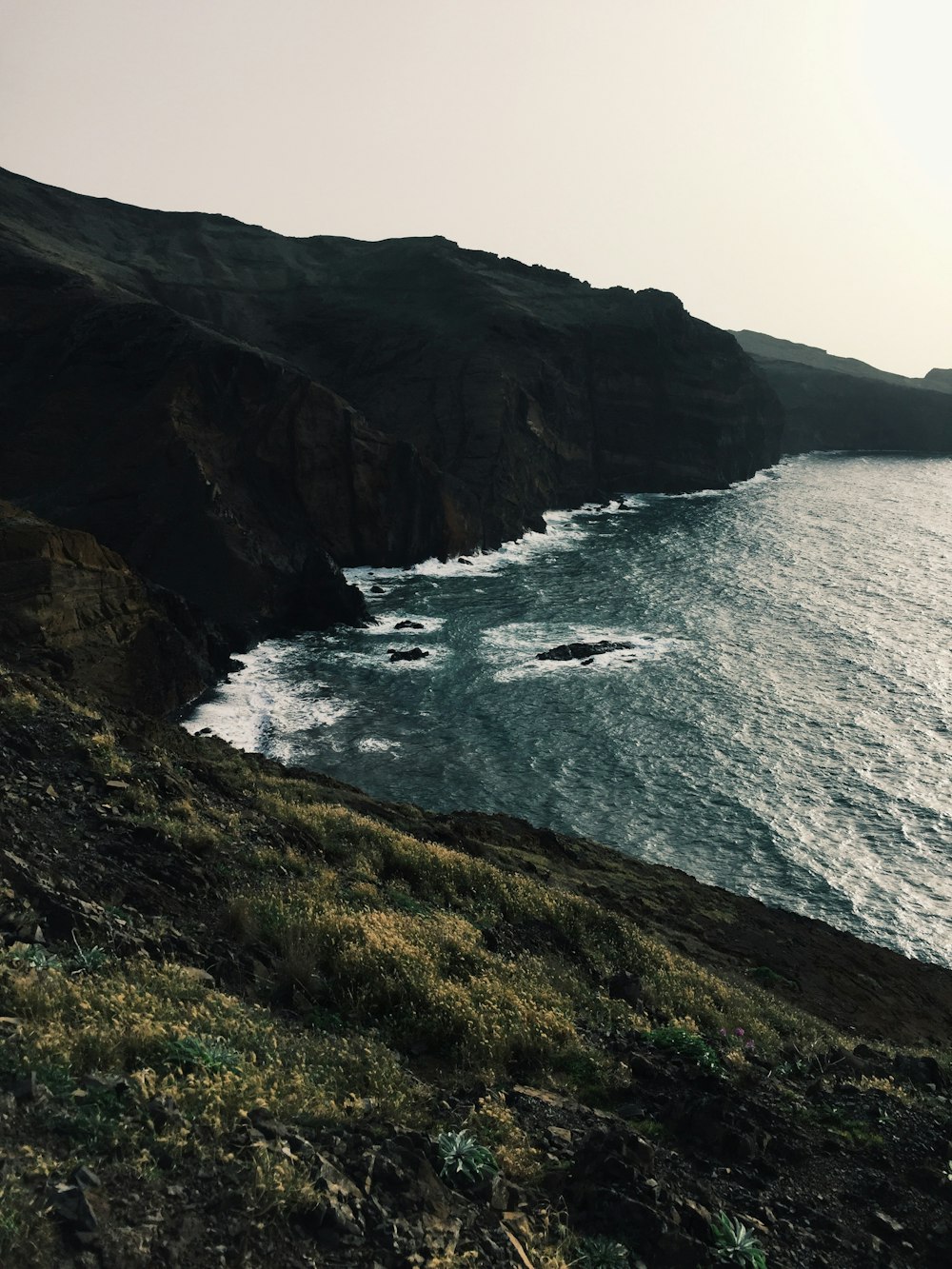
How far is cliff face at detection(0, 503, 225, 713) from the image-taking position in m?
40.6

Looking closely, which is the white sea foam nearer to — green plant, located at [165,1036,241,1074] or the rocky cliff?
the rocky cliff

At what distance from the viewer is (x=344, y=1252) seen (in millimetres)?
6211

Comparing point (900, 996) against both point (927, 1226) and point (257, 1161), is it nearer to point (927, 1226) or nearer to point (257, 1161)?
point (927, 1226)

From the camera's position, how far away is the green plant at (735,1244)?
7.70m

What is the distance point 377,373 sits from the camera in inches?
4616

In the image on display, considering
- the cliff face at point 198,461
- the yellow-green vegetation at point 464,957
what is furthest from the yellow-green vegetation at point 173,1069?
the cliff face at point 198,461

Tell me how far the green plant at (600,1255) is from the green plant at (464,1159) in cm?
93

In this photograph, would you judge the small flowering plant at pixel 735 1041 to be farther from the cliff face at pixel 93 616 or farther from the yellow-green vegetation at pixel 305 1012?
the cliff face at pixel 93 616

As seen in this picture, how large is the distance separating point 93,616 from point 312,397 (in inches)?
1671

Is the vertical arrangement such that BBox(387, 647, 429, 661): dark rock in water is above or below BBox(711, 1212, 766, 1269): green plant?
below

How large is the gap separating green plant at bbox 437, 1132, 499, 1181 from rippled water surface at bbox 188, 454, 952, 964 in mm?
28891

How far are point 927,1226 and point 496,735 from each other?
39220 mm

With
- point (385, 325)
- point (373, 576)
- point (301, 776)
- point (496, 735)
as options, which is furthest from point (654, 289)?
point (301, 776)

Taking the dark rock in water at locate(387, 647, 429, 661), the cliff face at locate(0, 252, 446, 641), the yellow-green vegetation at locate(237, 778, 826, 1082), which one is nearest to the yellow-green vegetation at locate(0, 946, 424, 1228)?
the yellow-green vegetation at locate(237, 778, 826, 1082)
